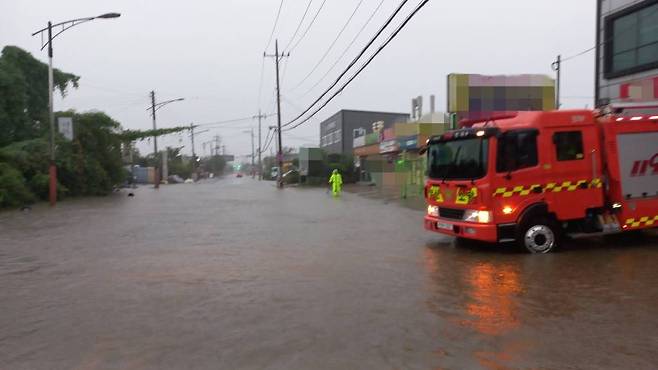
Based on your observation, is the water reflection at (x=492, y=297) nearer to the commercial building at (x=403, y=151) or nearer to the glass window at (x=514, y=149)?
the glass window at (x=514, y=149)

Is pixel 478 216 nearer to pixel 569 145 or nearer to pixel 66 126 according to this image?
pixel 569 145

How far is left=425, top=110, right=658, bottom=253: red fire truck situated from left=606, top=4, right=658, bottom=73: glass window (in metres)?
6.88

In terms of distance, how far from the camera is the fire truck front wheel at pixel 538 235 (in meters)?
9.33

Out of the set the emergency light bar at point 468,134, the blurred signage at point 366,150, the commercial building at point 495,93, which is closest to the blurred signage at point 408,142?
the commercial building at point 495,93

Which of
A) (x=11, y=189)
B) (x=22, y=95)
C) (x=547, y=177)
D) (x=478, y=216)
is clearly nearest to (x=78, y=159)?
(x=22, y=95)

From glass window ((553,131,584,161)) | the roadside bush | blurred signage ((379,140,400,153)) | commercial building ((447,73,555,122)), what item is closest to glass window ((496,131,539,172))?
glass window ((553,131,584,161))

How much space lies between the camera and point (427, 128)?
32812 millimetres

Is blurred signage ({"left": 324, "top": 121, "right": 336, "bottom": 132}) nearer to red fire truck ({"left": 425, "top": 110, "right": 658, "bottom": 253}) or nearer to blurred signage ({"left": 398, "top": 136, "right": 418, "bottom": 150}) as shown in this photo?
blurred signage ({"left": 398, "top": 136, "right": 418, "bottom": 150})

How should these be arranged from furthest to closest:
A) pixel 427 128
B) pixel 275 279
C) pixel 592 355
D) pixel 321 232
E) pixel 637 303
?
pixel 427 128
pixel 321 232
pixel 275 279
pixel 637 303
pixel 592 355

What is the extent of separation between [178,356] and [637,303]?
516 cm

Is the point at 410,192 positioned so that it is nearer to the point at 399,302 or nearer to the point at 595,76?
the point at 595,76

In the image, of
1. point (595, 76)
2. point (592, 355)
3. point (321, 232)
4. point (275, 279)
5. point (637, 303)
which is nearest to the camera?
point (592, 355)

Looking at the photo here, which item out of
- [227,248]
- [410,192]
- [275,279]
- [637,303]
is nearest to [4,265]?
Result: [227,248]

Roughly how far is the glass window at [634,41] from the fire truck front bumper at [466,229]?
9449 mm
